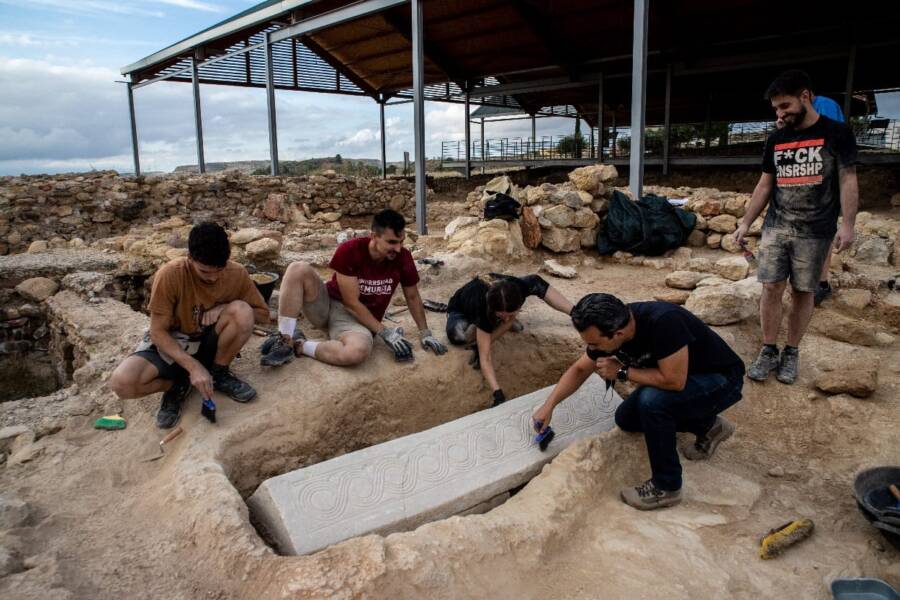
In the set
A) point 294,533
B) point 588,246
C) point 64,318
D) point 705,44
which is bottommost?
point 294,533

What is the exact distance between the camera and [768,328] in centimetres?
366

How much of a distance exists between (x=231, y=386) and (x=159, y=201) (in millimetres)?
8482

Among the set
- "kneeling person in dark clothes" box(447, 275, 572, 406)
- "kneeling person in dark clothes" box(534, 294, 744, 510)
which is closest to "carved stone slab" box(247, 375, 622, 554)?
"kneeling person in dark clothes" box(447, 275, 572, 406)

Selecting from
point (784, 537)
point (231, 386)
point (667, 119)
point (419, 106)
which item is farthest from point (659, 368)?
point (667, 119)

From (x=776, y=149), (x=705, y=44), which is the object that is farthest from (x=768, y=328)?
(x=705, y=44)

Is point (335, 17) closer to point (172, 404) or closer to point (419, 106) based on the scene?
point (419, 106)

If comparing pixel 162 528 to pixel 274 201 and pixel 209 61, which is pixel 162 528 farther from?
pixel 209 61

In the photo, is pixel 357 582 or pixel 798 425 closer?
pixel 357 582

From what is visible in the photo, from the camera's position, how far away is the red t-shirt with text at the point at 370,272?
12.4 ft

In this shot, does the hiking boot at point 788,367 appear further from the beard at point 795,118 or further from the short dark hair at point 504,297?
the short dark hair at point 504,297

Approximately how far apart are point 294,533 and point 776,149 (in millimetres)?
3495

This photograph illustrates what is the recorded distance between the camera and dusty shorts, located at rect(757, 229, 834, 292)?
11.0 ft

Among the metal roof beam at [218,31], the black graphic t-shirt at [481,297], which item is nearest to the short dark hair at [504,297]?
the black graphic t-shirt at [481,297]

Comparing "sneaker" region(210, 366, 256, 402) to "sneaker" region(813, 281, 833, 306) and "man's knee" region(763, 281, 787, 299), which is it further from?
"sneaker" region(813, 281, 833, 306)
